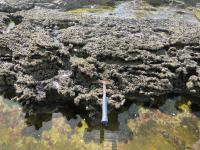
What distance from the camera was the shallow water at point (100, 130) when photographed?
13156 millimetres

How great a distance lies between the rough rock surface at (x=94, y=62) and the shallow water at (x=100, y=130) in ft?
2.25

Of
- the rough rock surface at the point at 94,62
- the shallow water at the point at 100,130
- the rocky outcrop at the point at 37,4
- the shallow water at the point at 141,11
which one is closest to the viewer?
the shallow water at the point at 100,130

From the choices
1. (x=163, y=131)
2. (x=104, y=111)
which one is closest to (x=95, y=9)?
(x=104, y=111)

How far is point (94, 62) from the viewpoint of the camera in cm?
1578

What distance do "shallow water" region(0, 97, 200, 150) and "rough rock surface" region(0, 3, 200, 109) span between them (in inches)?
27.0

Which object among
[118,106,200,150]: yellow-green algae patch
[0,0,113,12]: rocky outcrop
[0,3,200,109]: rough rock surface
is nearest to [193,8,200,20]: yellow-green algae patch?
[0,3,200,109]: rough rock surface

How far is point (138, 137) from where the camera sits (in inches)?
538

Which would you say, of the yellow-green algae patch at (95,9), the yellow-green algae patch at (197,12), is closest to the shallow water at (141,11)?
the yellow-green algae patch at (95,9)

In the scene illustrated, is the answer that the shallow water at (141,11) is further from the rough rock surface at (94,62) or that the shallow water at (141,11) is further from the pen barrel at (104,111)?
the pen barrel at (104,111)

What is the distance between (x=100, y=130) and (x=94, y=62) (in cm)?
341

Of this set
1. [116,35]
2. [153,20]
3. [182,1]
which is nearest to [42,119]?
[116,35]

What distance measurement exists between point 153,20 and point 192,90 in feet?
20.8

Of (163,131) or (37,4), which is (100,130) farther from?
(37,4)

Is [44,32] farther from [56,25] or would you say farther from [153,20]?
[153,20]
